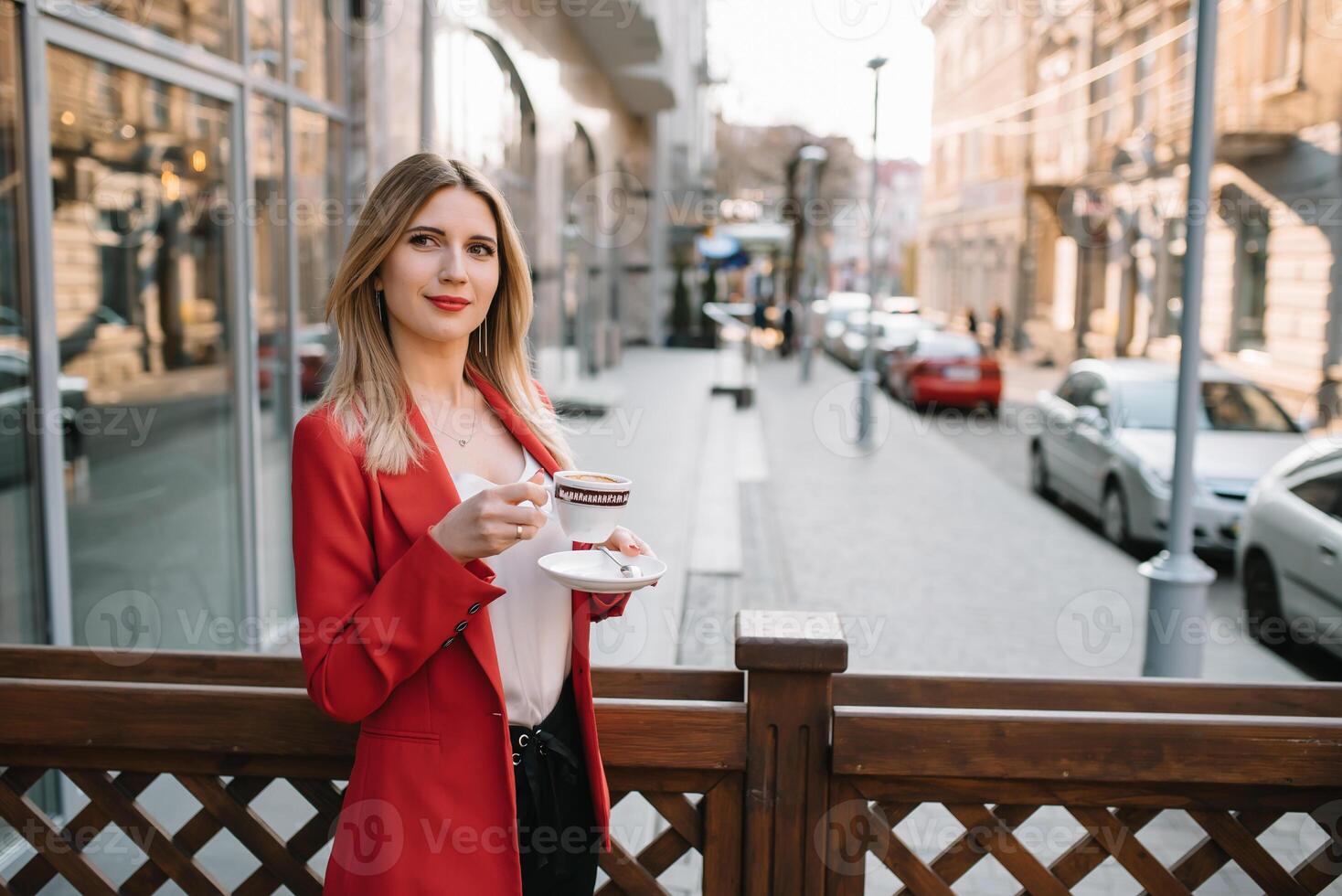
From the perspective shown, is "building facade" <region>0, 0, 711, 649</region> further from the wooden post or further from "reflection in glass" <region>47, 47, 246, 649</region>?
the wooden post

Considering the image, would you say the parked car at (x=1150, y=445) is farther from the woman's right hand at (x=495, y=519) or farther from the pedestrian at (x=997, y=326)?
the pedestrian at (x=997, y=326)

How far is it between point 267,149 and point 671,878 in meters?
4.38

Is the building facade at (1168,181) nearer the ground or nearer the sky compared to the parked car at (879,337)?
nearer the sky

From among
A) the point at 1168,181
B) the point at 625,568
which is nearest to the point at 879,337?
the point at 1168,181

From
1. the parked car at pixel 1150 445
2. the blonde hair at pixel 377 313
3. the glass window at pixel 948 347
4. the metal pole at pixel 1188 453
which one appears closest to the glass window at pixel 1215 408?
the parked car at pixel 1150 445

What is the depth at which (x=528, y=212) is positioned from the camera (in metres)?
15.7

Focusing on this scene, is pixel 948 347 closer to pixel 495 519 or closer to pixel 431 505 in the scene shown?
pixel 431 505

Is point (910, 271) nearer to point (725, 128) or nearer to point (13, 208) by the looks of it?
point (725, 128)

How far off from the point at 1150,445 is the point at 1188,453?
16.3ft

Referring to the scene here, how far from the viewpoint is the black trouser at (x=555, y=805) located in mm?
2145

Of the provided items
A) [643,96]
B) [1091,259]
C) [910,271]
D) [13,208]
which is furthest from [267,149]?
[910,271]

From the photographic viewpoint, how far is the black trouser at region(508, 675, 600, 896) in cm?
214

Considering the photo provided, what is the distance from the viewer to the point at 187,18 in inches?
214

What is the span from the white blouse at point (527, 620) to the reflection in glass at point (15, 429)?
276 centimetres
